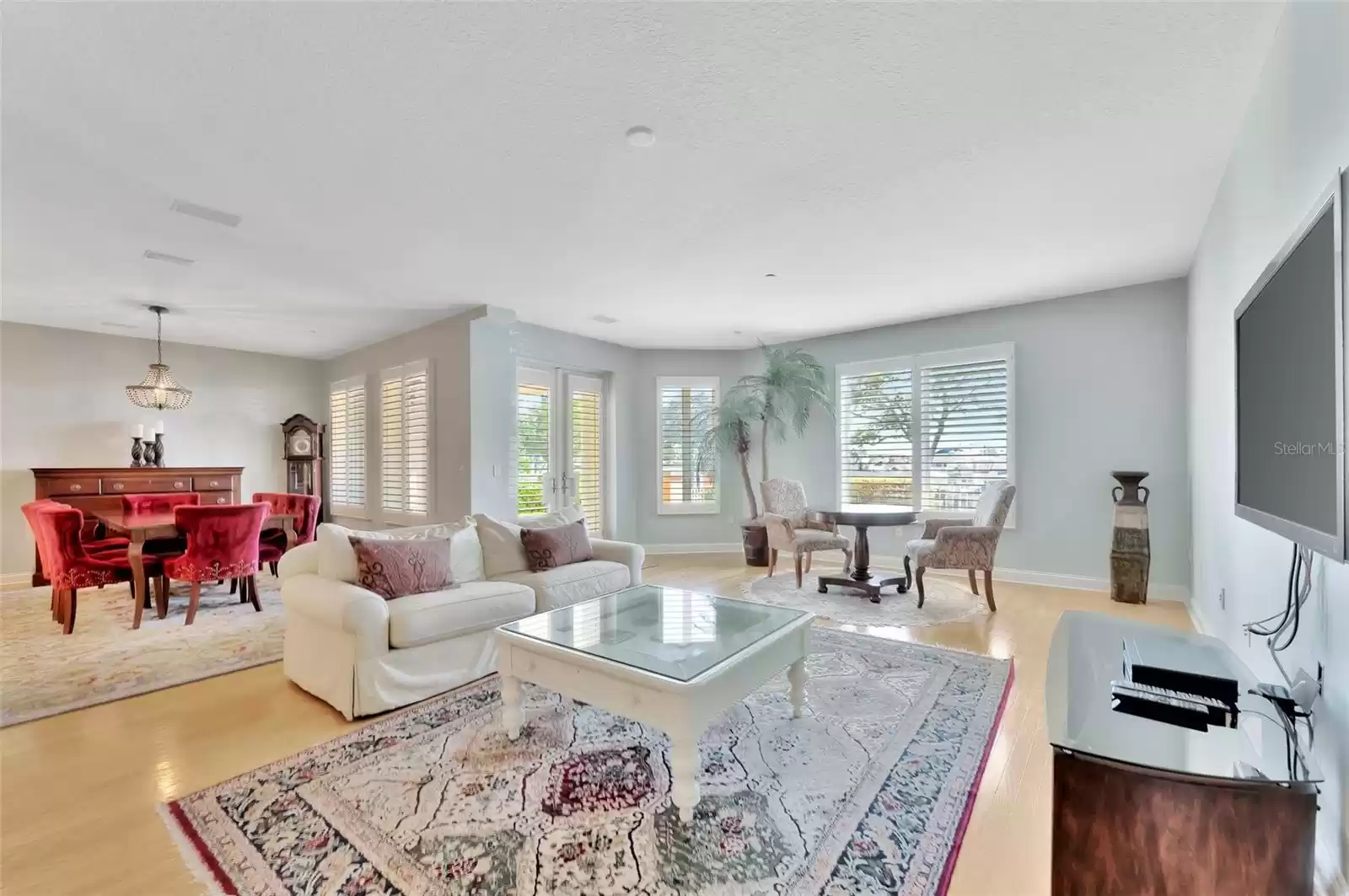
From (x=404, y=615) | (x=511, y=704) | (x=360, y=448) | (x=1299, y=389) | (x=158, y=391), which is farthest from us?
(x=360, y=448)

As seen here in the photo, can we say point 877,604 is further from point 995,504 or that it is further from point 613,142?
point 613,142

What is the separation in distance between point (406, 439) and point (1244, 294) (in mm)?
6455

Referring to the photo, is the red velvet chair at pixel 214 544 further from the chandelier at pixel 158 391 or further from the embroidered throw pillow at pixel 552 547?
the embroidered throw pillow at pixel 552 547

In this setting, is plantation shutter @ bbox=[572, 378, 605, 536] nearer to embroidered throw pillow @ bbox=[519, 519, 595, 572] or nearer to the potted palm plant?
the potted palm plant

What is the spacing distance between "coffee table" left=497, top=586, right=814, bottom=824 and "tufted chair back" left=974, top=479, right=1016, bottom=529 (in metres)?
2.56

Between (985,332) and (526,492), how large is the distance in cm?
478

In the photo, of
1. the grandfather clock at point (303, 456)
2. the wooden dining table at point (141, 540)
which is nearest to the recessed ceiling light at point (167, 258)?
the wooden dining table at point (141, 540)

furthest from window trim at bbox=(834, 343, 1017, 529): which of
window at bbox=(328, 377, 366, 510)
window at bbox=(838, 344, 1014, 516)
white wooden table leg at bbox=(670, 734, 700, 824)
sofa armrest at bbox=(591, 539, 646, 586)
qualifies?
window at bbox=(328, 377, 366, 510)

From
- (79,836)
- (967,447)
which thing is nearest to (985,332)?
(967,447)

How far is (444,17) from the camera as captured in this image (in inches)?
69.5

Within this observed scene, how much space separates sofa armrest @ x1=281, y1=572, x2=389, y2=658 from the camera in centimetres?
256

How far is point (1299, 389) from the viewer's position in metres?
1.38

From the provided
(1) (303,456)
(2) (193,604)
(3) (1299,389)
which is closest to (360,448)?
(1) (303,456)

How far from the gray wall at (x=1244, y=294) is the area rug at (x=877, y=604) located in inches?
56.7
